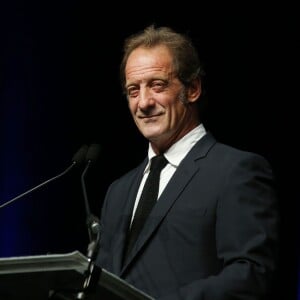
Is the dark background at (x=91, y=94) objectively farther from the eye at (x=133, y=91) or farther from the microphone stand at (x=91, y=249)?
the microphone stand at (x=91, y=249)

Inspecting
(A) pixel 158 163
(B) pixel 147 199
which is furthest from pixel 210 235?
(A) pixel 158 163

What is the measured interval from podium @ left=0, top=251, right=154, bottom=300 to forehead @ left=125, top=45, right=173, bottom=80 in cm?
102

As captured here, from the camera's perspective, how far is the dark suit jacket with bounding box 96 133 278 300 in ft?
6.03

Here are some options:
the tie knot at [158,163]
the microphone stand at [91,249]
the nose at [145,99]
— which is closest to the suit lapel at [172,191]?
the tie knot at [158,163]

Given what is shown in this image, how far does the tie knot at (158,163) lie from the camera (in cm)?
232

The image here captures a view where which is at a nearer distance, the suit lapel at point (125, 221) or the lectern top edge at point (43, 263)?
the lectern top edge at point (43, 263)

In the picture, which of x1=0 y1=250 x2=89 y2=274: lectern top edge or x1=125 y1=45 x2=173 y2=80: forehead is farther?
x1=125 y1=45 x2=173 y2=80: forehead

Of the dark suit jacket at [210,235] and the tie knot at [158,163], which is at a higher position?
the tie knot at [158,163]

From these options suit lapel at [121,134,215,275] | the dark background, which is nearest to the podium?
suit lapel at [121,134,215,275]

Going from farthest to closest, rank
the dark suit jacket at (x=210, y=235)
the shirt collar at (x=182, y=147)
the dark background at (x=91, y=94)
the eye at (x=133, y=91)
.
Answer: the dark background at (x=91, y=94) < the eye at (x=133, y=91) < the shirt collar at (x=182, y=147) < the dark suit jacket at (x=210, y=235)

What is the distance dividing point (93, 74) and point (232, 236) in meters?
1.85

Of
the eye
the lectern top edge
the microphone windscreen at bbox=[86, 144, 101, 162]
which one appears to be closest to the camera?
the lectern top edge

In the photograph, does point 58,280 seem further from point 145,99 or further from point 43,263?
point 145,99

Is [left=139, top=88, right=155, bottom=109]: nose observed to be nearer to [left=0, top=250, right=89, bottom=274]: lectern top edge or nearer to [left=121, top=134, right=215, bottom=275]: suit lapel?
[left=121, top=134, right=215, bottom=275]: suit lapel
